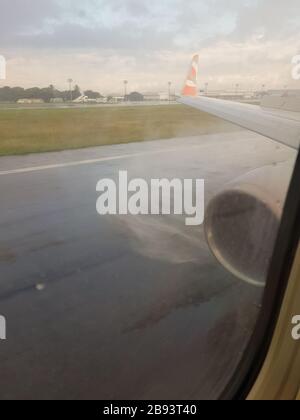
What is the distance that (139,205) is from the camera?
173 cm

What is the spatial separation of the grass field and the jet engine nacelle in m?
0.53

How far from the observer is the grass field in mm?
1654

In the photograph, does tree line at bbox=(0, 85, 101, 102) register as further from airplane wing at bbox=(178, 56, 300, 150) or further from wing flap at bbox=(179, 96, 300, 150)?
wing flap at bbox=(179, 96, 300, 150)

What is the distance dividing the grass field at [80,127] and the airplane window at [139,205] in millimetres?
10

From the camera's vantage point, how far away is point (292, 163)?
1383mm

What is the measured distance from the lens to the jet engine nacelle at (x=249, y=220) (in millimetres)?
1439

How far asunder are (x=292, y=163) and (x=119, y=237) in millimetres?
1301

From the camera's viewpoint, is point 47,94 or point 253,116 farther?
point 253,116

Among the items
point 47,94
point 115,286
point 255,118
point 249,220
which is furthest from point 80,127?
point 255,118

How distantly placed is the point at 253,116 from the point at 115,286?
1300 mm

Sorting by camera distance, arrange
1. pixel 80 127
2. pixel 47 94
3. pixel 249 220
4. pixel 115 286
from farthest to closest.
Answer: pixel 115 286, pixel 80 127, pixel 249 220, pixel 47 94

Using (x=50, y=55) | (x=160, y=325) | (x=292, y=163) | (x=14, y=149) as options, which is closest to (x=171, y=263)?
(x=160, y=325)

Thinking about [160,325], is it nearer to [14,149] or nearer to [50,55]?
[14,149]

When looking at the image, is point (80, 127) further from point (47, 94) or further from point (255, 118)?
point (255, 118)
